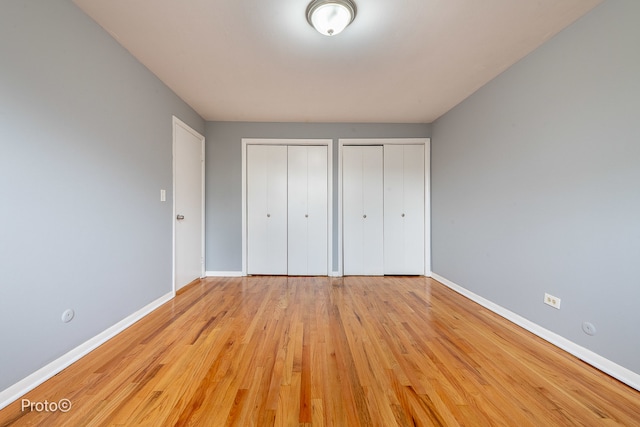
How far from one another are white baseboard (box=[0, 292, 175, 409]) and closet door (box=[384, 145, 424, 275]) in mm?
3156

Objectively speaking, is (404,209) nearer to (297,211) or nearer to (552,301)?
(297,211)

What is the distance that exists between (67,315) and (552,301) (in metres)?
3.51

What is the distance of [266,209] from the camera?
3521mm

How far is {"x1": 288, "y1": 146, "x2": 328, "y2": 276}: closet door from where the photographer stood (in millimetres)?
3523

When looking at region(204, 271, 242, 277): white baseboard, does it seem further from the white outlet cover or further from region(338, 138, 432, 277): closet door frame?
the white outlet cover

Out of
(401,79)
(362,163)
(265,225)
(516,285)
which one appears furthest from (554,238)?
(265,225)

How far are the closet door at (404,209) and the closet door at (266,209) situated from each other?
162cm

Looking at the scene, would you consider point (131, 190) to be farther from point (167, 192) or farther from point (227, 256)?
point (227, 256)

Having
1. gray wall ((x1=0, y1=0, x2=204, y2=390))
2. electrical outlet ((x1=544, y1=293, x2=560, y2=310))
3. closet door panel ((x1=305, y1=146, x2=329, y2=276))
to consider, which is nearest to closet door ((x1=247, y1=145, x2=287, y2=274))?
closet door panel ((x1=305, y1=146, x2=329, y2=276))

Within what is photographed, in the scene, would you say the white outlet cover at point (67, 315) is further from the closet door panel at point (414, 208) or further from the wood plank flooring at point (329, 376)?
the closet door panel at point (414, 208)

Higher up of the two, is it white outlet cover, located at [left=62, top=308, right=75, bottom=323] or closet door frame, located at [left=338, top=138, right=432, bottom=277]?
closet door frame, located at [left=338, top=138, right=432, bottom=277]

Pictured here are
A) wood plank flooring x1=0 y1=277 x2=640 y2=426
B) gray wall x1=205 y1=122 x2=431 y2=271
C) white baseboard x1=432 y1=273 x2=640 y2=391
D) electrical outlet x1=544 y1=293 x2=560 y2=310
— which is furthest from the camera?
gray wall x1=205 y1=122 x2=431 y2=271

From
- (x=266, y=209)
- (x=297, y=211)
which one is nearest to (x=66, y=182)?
(x=266, y=209)

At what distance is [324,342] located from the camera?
176 centimetres
